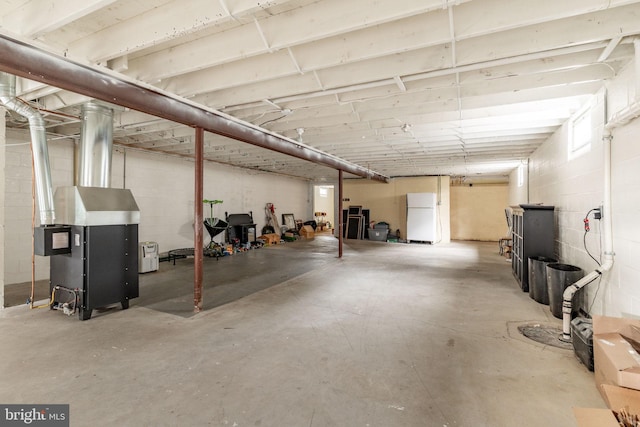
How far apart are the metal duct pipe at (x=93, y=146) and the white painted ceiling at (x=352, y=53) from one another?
7.7 inches

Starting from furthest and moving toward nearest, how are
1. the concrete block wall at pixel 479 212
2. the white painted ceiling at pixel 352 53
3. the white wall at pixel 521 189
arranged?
1. the concrete block wall at pixel 479 212
2. the white wall at pixel 521 189
3. the white painted ceiling at pixel 352 53

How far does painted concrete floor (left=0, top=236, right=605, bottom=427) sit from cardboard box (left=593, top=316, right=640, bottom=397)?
233mm

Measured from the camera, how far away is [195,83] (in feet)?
10.5

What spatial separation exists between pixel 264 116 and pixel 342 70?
1673mm

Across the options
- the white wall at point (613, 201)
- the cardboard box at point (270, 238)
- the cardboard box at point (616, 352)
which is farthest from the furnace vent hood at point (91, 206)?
the cardboard box at point (270, 238)

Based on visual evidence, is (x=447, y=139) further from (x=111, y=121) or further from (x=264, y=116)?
(x=111, y=121)

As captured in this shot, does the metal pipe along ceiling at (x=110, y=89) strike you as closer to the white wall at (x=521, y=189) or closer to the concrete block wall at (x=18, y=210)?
the concrete block wall at (x=18, y=210)

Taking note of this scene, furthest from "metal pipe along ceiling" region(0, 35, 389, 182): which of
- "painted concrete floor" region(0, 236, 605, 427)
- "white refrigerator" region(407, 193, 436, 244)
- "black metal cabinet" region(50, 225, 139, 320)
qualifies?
"white refrigerator" region(407, 193, 436, 244)

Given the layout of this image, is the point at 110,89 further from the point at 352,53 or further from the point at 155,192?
the point at 155,192

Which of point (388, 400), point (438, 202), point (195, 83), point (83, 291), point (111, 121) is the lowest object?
point (388, 400)

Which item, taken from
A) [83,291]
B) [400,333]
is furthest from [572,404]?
[83,291]

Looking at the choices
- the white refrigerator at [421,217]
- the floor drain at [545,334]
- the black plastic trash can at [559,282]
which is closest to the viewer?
the floor drain at [545,334]

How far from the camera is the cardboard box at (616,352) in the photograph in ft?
5.88

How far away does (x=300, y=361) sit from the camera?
256cm
